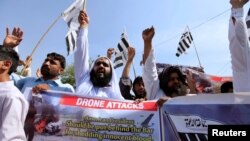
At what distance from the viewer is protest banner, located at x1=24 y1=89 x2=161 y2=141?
3504mm

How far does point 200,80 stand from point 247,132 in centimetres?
464

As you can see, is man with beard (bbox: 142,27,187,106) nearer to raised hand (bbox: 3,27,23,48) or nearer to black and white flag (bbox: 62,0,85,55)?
raised hand (bbox: 3,27,23,48)

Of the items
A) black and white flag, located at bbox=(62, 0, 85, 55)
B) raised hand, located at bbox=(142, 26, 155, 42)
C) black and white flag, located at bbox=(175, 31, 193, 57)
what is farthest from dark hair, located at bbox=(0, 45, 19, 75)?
black and white flag, located at bbox=(175, 31, 193, 57)

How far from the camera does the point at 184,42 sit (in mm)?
13750

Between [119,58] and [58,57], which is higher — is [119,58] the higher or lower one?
the lower one

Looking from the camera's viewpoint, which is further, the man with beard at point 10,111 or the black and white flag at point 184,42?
the black and white flag at point 184,42

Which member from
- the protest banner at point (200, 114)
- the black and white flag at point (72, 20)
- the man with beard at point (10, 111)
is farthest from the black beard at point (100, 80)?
the black and white flag at point (72, 20)

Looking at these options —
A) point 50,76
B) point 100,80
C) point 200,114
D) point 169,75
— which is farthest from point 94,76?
point 200,114

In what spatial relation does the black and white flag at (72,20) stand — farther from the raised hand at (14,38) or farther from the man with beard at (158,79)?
the man with beard at (158,79)

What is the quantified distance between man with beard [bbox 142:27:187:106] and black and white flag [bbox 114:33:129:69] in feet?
17.4

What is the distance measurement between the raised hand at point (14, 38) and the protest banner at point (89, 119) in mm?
924

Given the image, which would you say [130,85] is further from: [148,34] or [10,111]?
[10,111]

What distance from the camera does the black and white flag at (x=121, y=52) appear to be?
990 centimetres

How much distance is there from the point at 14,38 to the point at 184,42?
9807 millimetres
